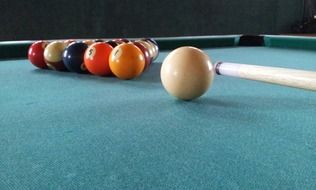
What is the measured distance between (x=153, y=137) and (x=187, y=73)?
0.45m

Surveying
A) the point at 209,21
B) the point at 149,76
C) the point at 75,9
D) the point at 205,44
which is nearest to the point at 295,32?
the point at 209,21

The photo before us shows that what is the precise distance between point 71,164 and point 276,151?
499 mm

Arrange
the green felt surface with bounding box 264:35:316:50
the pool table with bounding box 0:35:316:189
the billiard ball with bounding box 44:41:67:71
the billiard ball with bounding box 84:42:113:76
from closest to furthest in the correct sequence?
the pool table with bounding box 0:35:316:189 → the billiard ball with bounding box 84:42:113:76 → the billiard ball with bounding box 44:41:67:71 → the green felt surface with bounding box 264:35:316:50

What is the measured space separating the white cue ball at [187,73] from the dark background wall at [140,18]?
329cm

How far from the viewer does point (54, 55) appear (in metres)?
2.17

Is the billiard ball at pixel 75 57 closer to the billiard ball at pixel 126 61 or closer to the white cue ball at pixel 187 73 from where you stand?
the billiard ball at pixel 126 61

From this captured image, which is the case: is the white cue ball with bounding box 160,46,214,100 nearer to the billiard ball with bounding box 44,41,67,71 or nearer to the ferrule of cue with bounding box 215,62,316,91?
the ferrule of cue with bounding box 215,62,316,91

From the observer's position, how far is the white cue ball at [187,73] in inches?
52.8

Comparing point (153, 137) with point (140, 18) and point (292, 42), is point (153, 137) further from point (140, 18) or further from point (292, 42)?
point (140, 18)

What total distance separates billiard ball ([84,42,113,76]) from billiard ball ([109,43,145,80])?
0.25ft

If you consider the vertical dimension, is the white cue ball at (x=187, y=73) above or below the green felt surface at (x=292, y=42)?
above

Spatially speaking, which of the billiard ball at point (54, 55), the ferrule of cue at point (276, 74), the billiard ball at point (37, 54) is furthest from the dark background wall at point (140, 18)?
the ferrule of cue at point (276, 74)

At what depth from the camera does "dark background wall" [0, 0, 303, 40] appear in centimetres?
420

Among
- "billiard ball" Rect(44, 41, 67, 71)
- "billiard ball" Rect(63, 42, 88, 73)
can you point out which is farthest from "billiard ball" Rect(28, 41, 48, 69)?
"billiard ball" Rect(63, 42, 88, 73)
